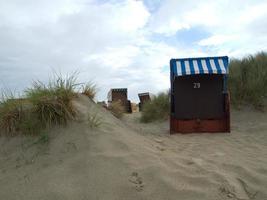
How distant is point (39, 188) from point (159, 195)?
118 centimetres

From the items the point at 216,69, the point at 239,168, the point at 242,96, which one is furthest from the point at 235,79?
the point at 239,168

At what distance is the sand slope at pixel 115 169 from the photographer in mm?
3330

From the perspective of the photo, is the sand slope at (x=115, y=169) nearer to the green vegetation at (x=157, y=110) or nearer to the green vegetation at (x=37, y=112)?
the green vegetation at (x=37, y=112)

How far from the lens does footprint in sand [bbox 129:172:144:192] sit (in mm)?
3392

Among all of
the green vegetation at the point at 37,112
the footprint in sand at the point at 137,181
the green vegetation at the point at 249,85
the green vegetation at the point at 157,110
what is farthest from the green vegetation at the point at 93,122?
the green vegetation at the point at 157,110

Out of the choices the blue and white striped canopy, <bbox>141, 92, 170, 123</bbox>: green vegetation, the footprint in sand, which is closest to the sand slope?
the footprint in sand

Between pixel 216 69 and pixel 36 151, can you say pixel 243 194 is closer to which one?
pixel 36 151

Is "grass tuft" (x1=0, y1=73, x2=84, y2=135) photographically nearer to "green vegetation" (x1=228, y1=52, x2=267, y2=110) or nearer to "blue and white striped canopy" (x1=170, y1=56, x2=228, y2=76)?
"blue and white striped canopy" (x1=170, y1=56, x2=228, y2=76)

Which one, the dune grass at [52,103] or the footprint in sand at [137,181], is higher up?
the dune grass at [52,103]

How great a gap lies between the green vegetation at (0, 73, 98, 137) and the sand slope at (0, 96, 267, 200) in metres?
0.14

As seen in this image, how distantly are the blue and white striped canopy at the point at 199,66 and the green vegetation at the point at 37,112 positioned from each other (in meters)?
3.18

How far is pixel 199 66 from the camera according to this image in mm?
7414

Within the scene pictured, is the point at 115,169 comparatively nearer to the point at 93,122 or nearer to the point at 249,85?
the point at 93,122

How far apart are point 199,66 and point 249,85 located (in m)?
3.20
